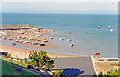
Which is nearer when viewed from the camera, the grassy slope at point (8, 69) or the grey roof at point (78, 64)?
the grassy slope at point (8, 69)

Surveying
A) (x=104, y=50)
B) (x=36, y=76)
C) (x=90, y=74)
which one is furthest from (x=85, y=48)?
(x=36, y=76)

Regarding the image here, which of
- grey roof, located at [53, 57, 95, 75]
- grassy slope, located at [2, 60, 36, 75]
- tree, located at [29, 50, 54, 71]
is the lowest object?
grey roof, located at [53, 57, 95, 75]

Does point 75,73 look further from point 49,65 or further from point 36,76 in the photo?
point 36,76

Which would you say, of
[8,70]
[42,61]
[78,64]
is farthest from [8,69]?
[78,64]

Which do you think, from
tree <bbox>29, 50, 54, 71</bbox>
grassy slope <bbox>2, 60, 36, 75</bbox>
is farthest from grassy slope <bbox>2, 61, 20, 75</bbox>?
tree <bbox>29, 50, 54, 71</bbox>

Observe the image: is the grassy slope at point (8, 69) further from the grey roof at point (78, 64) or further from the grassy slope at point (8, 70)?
the grey roof at point (78, 64)

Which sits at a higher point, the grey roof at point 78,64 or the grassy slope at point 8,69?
the grassy slope at point 8,69

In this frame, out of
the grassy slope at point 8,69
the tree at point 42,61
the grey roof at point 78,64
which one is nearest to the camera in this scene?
the grassy slope at point 8,69

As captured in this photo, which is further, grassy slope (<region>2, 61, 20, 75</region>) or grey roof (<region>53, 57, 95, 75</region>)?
grey roof (<region>53, 57, 95, 75</region>)

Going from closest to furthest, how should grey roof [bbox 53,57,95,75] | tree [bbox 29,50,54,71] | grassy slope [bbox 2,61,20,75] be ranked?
grassy slope [bbox 2,61,20,75], tree [bbox 29,50,54,71], grey roof [bbox 53,57,95,75]

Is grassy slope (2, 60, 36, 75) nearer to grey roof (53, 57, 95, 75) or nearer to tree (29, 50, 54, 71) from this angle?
tree (29, 50, 54, 71)

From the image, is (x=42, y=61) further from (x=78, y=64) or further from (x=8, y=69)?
(x=78, y=64)

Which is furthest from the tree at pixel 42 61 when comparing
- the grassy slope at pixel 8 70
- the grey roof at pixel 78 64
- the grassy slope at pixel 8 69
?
the grey roof at pixel 78 64

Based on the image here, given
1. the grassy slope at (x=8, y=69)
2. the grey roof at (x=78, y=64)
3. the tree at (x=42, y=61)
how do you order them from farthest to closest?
the grey roof at (x=78, y=64), the tree at (x=42, y=61), the grassy slope at (x=8, y=69)
